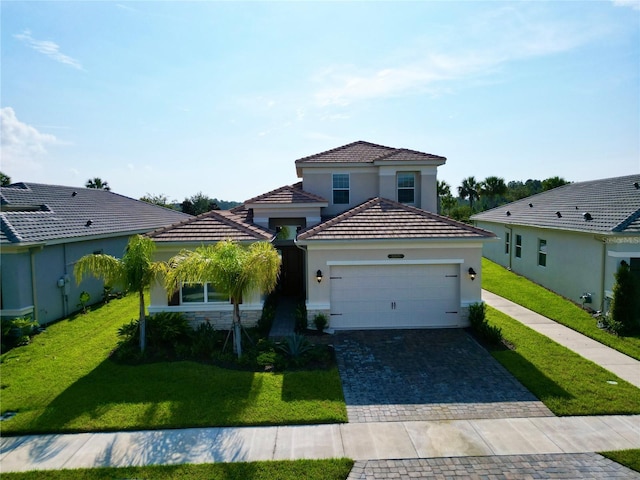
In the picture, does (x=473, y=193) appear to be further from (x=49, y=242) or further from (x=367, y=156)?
(x=49, y=242)

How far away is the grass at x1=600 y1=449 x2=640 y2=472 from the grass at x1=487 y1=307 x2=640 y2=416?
1.19m

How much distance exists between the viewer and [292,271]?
1817cm

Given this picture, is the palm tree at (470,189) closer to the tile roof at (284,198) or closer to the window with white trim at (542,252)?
the window with white trim at (542,252)

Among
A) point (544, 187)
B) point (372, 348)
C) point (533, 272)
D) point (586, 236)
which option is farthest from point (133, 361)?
point (544, 187)

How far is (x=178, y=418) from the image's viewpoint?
742 cm

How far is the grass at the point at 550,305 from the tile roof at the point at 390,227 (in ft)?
15.6

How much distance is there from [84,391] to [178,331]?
9.82 feet

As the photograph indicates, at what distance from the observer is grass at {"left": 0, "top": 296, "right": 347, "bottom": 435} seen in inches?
289

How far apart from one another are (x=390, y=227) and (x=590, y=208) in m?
10.8

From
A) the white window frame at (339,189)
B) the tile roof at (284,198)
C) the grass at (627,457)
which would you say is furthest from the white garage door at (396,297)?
the grass at (627,457)

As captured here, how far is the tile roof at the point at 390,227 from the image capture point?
39.9 feet

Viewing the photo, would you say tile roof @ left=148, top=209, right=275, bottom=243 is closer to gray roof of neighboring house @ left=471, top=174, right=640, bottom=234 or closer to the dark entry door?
the dark entry door

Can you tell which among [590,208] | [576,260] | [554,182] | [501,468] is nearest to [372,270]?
[501,468]

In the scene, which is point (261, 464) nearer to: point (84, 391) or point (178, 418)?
point (178, 418)
